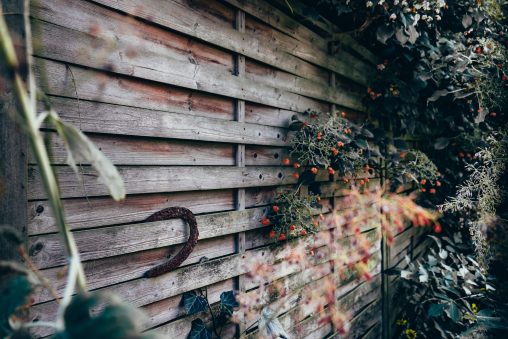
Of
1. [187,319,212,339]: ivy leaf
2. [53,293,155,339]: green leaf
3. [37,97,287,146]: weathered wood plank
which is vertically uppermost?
[37,97,287,146]: weathered wood plank

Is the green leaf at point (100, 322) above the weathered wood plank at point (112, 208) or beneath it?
beneath

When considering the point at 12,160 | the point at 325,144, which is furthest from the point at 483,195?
the point at 12,160

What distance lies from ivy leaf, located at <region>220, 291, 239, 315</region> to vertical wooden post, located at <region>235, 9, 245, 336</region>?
0.44ft

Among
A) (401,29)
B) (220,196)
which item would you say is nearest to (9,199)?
(220,196)

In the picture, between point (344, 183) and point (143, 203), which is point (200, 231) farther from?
point (344, 183)

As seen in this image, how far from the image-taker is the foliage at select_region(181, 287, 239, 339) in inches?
60.8

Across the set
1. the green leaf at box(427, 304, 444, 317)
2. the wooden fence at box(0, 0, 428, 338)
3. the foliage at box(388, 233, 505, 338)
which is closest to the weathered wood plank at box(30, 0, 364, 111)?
the wooden fence at box(0, 0, 428, 338)

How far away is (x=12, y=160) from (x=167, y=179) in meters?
0.53

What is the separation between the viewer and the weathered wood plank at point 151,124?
1.19 m

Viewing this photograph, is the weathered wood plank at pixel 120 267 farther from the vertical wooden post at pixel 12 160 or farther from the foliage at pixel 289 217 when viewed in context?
the foliage at pixel 289 217

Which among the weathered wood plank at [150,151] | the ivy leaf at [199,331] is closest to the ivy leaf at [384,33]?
the weathered wood plank at [150,151]

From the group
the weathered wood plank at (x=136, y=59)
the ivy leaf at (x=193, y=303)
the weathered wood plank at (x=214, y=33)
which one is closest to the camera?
the weathered wood plank at (x=136, y=59)

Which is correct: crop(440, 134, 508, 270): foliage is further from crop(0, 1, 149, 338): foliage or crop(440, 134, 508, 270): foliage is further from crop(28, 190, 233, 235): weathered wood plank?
crop(0, 1, 149, 338): foliage

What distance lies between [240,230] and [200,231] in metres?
0.25
